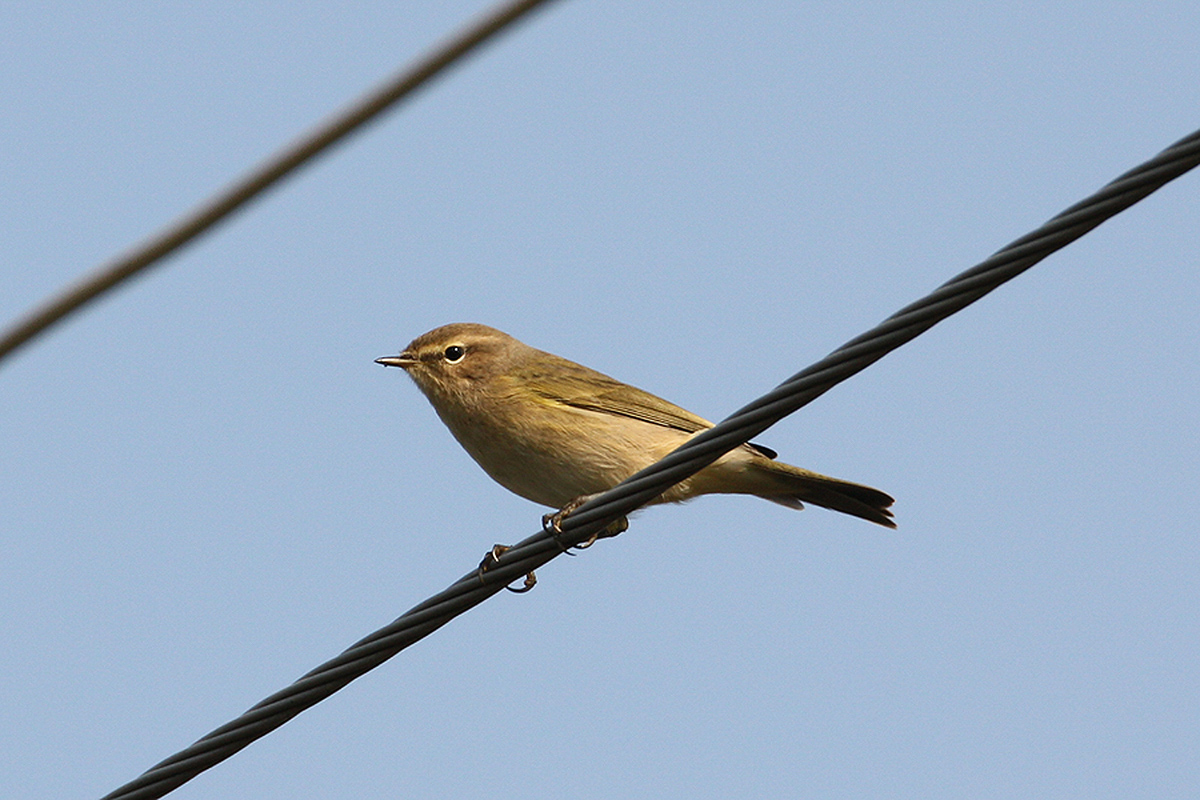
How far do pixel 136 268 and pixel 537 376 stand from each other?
6.06 metres

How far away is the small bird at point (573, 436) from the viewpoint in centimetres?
814

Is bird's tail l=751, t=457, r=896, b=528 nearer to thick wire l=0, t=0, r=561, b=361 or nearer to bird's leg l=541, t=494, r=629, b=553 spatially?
bird's leg l=541, t=494, r=629, b=553

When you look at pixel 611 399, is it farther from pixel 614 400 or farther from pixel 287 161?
pixel 287 161

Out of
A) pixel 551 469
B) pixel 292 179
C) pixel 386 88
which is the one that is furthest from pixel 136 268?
pixel 551 469

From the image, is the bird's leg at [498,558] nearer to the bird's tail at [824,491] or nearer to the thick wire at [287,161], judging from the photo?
the bird's tail at [824,491]

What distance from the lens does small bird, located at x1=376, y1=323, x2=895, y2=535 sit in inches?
320

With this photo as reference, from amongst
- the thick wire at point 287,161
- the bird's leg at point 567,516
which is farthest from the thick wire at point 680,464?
the thick wire at point 287,161

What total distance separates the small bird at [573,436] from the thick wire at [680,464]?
2.64 m

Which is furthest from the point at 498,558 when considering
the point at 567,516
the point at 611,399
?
the point at 611,399

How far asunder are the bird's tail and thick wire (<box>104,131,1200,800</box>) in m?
3.15

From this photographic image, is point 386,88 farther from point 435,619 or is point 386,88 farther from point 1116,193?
point 435,619

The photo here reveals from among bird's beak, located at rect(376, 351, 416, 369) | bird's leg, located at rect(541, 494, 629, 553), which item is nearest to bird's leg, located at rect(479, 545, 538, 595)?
bird's leg, located at rect(541, 494, 629, 553)

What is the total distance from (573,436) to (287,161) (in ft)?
17.8

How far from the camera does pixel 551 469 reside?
8.15m
